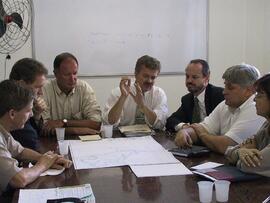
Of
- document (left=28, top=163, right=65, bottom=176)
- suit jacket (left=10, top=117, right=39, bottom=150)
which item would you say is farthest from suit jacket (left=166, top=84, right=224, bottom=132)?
document (left=28, top=163, right=65, bottom=176)

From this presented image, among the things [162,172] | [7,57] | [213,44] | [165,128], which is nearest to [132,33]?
[213,44]

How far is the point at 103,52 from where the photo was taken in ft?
13.5

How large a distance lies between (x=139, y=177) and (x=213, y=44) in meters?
3.08

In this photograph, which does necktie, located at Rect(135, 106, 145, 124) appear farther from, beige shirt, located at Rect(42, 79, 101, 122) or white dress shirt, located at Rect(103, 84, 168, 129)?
beige shirt, located at Rect(42, 79, 101, 122)

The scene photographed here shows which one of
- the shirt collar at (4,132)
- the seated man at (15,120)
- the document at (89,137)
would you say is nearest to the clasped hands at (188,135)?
the document at (89,137)

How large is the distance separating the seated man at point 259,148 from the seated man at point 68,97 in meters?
1.30

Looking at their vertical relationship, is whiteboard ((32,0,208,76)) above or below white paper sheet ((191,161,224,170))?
above

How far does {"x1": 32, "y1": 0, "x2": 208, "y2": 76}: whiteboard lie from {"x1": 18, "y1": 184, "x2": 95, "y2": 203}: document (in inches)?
104

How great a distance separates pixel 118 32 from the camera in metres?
4.13

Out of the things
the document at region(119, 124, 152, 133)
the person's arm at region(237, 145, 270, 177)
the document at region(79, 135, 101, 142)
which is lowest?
the document at region(79, 135, 101, 142)

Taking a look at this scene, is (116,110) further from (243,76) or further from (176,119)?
(243,76)

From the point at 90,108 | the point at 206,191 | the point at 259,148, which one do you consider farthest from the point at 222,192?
the point at 90,108

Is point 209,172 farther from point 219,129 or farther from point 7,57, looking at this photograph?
point 7,57

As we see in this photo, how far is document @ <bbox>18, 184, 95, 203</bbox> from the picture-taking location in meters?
1.41
